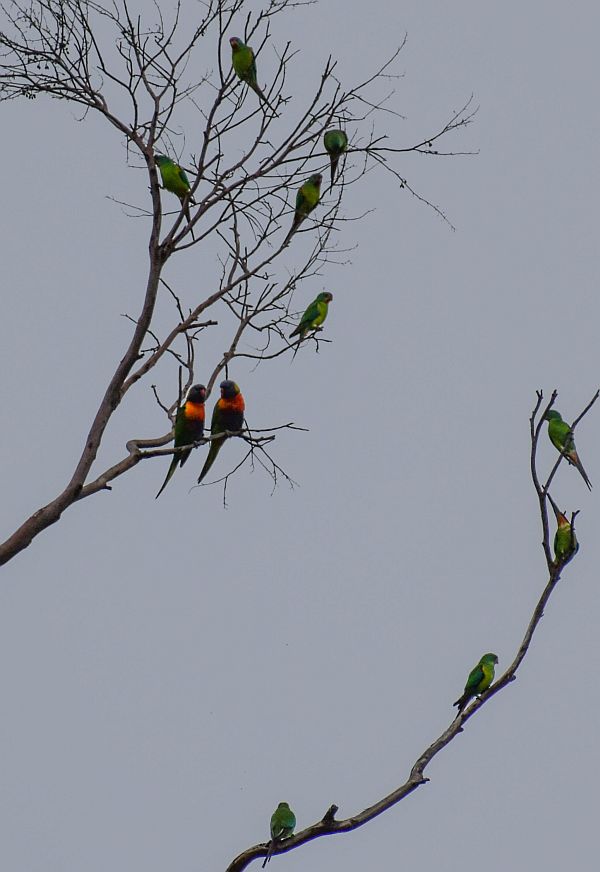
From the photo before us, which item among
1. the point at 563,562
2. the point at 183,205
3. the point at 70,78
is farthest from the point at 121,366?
the point at 563,562

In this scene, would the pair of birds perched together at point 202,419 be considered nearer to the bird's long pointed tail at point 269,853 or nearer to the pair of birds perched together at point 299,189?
the pair of birds perched together at point 299,189

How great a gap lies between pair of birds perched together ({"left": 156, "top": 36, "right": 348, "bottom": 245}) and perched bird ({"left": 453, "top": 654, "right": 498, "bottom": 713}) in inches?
125

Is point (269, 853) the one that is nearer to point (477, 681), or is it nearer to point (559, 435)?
point (477, 681)

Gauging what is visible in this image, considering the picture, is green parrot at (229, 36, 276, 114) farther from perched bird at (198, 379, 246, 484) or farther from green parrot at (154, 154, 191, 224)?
perched bird at (198, 379, 246, 484)

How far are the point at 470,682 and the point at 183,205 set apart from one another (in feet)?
12.0

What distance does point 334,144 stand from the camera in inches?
253

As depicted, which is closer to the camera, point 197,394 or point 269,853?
point 269,853

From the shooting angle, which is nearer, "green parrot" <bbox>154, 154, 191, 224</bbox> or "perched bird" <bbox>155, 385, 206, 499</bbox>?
"green parrot" <bbox>154, 154, 191, 224</bbox>

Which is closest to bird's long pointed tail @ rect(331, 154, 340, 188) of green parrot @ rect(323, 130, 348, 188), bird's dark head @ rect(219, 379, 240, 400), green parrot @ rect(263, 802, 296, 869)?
green parrot @ rect(323, 130, 348, 188)

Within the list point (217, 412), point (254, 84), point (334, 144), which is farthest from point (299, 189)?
point (217, 412)

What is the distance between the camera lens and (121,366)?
5.94m

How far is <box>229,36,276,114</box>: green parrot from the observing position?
6270 millimetres

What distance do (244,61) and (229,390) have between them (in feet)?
7.72

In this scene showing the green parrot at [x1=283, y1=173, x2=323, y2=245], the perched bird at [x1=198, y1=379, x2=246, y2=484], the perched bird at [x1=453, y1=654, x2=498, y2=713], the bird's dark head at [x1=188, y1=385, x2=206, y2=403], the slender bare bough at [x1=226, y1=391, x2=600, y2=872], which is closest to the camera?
the slender bare bough at [x1=226, y1=391, x2=600, y2=872]
